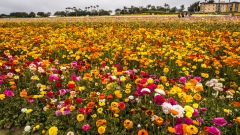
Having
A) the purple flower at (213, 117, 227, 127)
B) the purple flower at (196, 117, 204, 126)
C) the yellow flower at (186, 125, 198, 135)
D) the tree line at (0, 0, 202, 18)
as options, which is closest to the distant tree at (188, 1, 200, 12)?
the tree line at (0, 0, 202, 18)

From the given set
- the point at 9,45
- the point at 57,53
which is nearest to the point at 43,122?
the point at 57,53

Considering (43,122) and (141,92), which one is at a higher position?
(141,92)

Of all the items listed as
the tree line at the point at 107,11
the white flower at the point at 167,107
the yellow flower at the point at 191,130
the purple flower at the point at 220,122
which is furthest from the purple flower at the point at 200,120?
the tree line at the point at 107,11

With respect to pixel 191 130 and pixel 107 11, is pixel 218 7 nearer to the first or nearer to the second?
pixel 107 11

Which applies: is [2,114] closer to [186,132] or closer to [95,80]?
[95,80]

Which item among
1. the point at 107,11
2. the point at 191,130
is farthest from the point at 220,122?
the point at 107,11

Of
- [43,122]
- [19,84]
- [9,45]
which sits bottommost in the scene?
[43,122]

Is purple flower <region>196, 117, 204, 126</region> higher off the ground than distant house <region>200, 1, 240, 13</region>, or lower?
lower

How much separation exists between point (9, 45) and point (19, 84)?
368cm

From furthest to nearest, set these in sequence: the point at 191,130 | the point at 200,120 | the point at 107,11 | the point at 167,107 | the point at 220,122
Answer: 1. the point at 107,11
2. the point at 200,120
3. the point at 167,107
4. the point at 220,122
5. the point at 191,130

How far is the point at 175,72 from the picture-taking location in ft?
21.3

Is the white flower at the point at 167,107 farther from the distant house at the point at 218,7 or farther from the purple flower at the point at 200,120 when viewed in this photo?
the distant house at the point at 218,7

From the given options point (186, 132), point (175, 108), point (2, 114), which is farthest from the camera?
point (2, 114)

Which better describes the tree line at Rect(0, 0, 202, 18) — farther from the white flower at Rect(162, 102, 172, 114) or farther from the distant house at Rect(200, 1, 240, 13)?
the white flower at Rect(162, 102, 172, 114)
